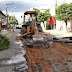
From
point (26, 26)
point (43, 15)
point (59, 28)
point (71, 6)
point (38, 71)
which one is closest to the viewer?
point (38, 71)

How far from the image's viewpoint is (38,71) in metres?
4.32

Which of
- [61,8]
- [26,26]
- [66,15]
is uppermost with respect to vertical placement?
[61,8]

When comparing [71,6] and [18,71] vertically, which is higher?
[71,6]

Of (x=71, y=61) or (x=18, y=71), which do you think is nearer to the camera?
(x=18, y=71)

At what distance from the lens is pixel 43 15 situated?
36438mm

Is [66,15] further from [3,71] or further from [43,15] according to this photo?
[3,71]

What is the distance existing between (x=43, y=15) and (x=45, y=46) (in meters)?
29.0

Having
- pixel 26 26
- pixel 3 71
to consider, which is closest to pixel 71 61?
pixel 3 71

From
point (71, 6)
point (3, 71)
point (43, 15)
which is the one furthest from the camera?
point (43, 15)

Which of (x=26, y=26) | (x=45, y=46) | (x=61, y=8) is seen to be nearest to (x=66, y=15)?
(x=61, y=8)

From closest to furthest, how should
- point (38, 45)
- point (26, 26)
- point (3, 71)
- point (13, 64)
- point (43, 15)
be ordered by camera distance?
point (3, 71), point (13, 64), point (38, 45), point (26, 26), point (43, 15)

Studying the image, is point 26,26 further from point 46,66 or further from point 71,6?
point 71,6

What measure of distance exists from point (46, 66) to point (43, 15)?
3267 centimetres

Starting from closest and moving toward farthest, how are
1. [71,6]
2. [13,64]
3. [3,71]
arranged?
[3,71] → [13,64] → [71,6]
